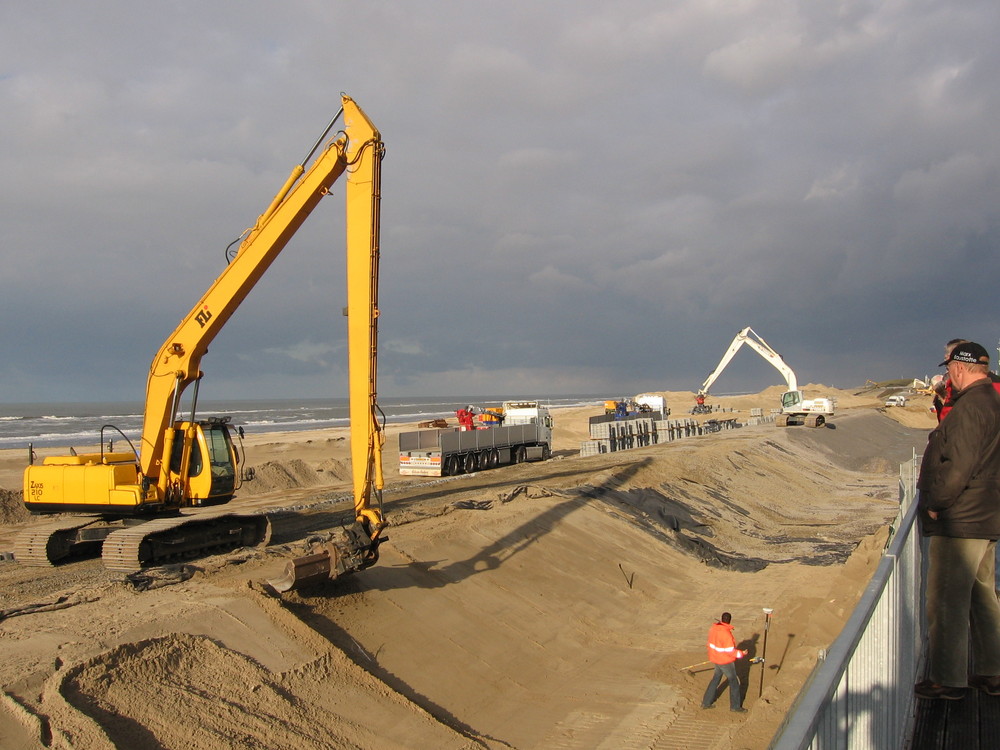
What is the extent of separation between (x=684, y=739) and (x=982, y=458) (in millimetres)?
6325

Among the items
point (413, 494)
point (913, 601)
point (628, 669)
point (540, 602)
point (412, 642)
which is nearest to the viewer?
point (913, 601)

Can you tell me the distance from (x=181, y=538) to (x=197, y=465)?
1.54 metres

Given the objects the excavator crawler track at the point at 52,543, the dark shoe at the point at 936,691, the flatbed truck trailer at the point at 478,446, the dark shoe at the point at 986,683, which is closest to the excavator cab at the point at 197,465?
the excavator crawler track at the point at 52,543

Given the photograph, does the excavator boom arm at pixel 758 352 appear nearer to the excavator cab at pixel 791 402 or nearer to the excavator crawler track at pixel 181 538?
the excavator cab at pixel 791 402

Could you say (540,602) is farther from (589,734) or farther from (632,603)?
(589,734)

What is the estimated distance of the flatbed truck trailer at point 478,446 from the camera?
3116 centimetres

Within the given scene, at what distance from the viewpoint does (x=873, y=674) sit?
12.0 feet

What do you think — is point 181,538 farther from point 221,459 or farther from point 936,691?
point 936,691

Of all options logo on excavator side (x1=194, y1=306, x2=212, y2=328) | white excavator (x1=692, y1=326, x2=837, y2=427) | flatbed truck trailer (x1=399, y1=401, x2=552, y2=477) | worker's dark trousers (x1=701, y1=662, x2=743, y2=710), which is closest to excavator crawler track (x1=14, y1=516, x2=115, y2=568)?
logo on excavator side (x1=194, y1=306, x2=212, y2=328)

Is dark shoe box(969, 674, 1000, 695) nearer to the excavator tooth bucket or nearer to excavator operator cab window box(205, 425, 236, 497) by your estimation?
the excavator tooth bucket

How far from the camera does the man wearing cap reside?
4809 mm

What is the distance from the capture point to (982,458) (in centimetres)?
481


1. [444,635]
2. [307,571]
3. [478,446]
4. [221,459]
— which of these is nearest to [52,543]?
[221,459]

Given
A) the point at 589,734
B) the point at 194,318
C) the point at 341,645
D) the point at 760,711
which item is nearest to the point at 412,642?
the point at 341,645
